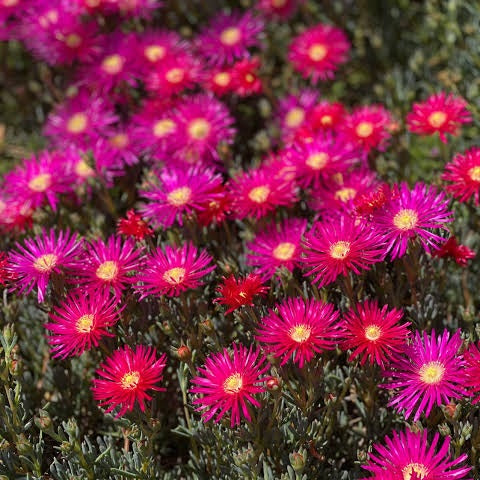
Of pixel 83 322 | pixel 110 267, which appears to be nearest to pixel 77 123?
pixel 110 267

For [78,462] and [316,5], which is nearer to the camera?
[78,462]

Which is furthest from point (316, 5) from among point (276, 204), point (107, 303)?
point (107, 303)

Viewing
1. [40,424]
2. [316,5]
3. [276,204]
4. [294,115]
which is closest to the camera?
[40,424]

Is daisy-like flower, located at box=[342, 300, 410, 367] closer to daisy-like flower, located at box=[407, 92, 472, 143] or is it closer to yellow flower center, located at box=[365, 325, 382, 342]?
yellow flower center, located at box=[365, 325, 382, 342]

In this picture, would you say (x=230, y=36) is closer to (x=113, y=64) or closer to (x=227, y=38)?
(x=227, y=38)

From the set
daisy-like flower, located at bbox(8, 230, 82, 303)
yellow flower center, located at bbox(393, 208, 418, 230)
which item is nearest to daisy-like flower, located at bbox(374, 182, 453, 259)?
yellow flower center, located at bbox(393, 208, 418, 230)

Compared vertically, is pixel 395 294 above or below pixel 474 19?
below

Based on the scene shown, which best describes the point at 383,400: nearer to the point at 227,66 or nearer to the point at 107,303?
the point at 107,303
